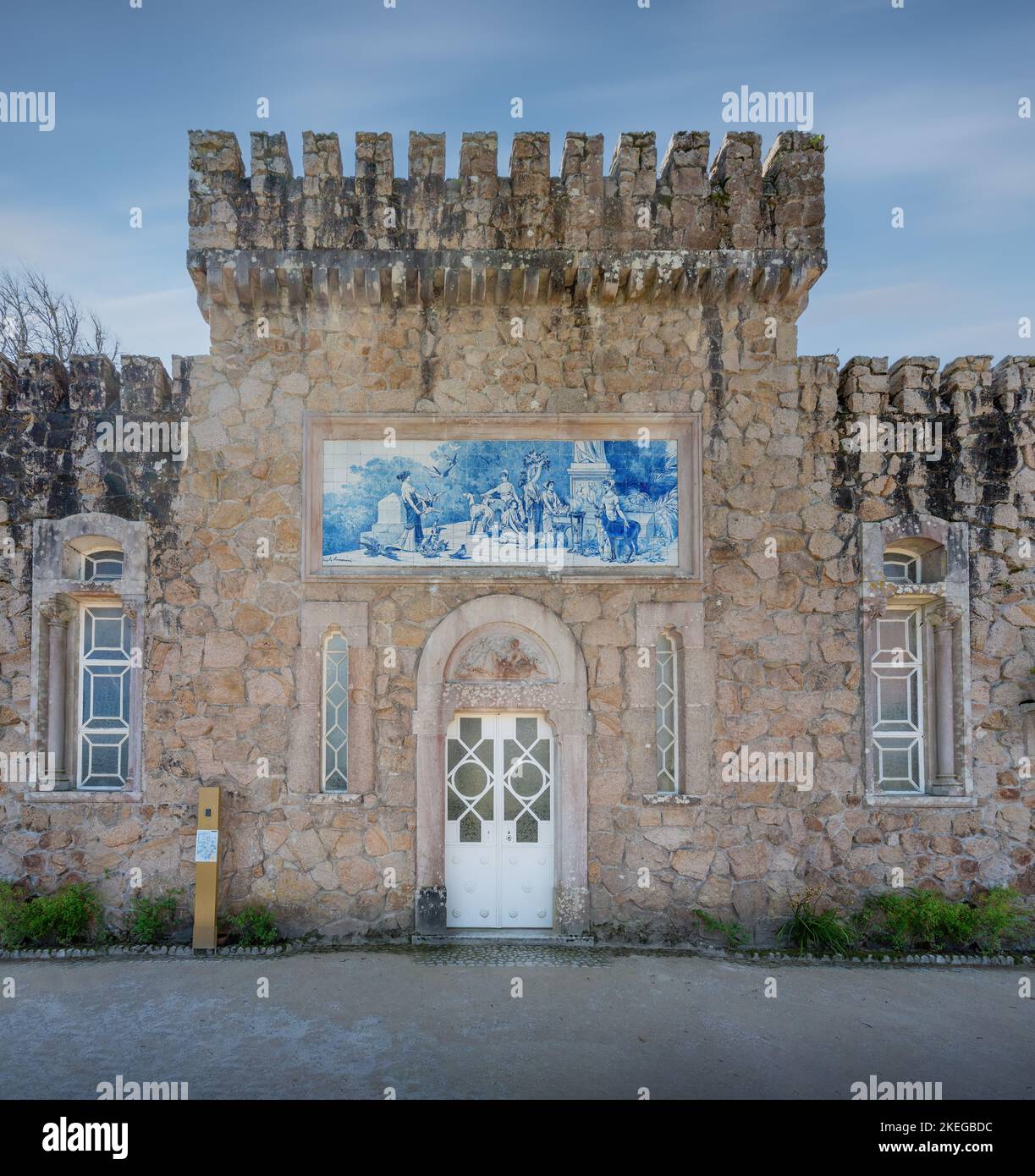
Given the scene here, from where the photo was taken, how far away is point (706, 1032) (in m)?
5.30

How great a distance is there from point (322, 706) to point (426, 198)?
4.84m

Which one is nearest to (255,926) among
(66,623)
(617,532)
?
(66,623)

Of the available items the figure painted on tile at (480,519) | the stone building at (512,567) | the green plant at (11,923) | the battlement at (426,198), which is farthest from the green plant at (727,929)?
the battlement at (426,198)

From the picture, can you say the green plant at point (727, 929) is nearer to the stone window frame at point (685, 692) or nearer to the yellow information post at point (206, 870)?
the stone window frame at point (685, 692)

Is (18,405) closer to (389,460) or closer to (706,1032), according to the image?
(389,460)

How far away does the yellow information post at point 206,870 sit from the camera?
22.0ft

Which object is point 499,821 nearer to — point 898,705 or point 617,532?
point 617,532

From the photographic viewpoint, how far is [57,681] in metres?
7.27

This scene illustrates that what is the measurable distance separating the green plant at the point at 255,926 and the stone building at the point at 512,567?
141 millimetres

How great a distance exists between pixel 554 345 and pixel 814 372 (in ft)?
8.27

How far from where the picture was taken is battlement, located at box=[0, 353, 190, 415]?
729 centimetres
